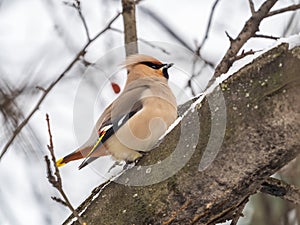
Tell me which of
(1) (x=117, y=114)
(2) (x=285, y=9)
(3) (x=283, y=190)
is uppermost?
(1) (x=117, y=114)

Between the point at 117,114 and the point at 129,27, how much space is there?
0.51 metres

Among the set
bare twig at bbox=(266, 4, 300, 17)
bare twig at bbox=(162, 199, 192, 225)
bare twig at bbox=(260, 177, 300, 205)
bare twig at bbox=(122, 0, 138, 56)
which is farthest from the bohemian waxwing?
bare twig at bbox=(162, 199, 192, 225)

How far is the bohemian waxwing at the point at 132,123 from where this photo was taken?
9.78 ft

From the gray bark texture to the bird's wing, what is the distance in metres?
1.17

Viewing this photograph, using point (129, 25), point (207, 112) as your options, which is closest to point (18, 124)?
point (129, 25)

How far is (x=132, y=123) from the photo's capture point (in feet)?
10.2

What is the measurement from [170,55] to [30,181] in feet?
4.44

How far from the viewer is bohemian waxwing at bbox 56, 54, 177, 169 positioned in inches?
117

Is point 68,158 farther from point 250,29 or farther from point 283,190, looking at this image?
point 283,190

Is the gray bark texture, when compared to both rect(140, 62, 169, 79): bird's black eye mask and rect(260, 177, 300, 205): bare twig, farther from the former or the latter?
rect(140, 62, 169, 79): bird's black eye mask

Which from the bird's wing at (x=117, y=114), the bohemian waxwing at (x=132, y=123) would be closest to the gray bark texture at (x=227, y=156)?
the bohemian waxwing at (x=132, y=123)

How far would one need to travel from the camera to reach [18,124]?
9.33 feet

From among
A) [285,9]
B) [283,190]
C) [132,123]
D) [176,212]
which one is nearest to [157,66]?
[132,123]

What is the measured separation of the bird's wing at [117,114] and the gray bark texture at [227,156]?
1.17 m
